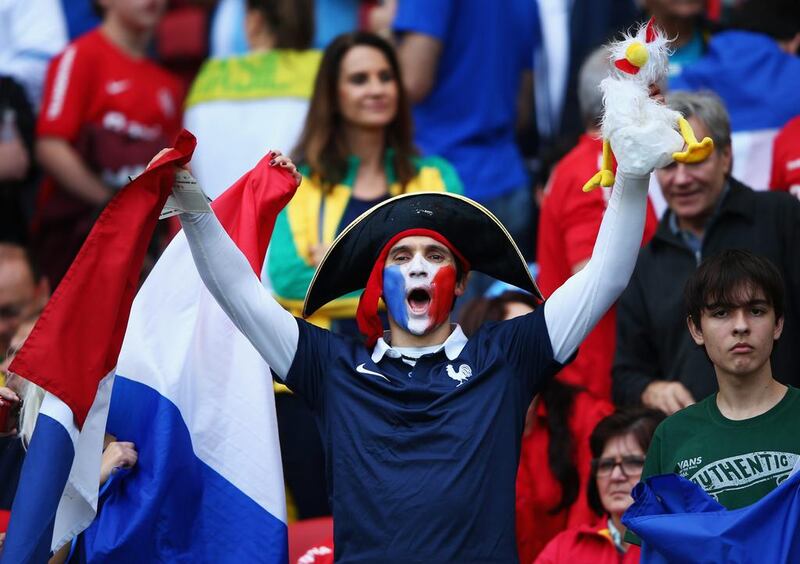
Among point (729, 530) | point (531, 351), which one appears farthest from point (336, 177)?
point (729, 530)

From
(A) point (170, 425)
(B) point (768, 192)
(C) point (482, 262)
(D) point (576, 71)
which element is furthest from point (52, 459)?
(D) point (576, 71)

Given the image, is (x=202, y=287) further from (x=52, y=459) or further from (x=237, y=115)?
→ (x=237, y=115)

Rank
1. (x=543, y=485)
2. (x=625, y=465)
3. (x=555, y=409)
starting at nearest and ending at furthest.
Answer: (x=625, y=465), (x=543, y=485), (x=555, y=409)

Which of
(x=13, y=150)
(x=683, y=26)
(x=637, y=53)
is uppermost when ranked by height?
(x=683, y=26)

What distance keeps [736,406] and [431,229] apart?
1118 millimetres

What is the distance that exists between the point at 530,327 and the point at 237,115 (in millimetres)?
3674

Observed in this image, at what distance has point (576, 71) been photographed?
9.17 meters

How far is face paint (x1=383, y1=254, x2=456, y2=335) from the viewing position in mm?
5570

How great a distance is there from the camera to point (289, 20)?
881cm

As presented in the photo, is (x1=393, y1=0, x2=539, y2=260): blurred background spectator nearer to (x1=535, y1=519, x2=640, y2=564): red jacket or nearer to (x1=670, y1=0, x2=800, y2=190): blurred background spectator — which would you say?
(x1=670, y1=0, x2=800, y2=190): blurred background spectator

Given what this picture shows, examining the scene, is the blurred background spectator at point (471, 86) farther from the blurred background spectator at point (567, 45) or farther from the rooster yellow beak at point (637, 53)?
the rooster yellow beak at point (637, 53)

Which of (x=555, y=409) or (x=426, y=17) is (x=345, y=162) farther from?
(x=555, y=409)

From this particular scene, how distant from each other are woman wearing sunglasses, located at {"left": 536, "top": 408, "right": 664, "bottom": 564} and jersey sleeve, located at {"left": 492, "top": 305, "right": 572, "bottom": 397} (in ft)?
3.00

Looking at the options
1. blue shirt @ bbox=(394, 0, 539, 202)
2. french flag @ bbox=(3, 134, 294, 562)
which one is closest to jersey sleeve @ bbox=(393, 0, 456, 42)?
blue shirt @ bbox=(394, 0, 539, 202)
